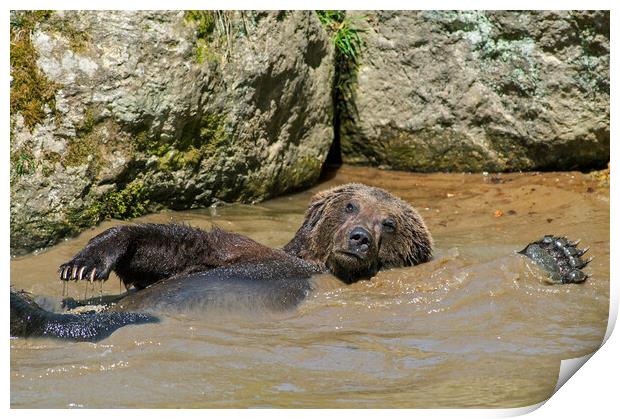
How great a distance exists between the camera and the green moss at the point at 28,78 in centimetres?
837

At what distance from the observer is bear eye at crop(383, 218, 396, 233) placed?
8.15 metres

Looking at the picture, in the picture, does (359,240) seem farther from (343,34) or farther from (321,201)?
(343,34)

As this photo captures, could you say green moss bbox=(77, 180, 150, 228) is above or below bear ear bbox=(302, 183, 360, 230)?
below

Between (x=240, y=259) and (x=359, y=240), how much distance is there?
960mm

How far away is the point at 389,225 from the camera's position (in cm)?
820

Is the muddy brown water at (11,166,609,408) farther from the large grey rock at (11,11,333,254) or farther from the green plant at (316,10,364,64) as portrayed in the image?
the green plant at (316,10,364,64)

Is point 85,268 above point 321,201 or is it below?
below

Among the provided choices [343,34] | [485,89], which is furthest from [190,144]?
[485,89]

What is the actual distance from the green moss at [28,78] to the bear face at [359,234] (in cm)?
232

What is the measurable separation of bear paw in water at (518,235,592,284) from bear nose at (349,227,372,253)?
4.47 ft

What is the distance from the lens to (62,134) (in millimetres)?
8492

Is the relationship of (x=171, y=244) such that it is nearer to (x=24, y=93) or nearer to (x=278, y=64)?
(x=24, y=93)

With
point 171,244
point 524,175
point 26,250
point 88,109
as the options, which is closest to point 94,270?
point 171,244

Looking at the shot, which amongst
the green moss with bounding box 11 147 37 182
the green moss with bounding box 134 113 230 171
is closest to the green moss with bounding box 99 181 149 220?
the green moss with bounding box 134 113 230 171
